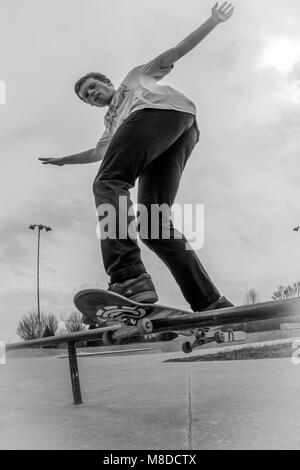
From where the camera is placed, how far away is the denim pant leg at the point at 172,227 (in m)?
1.98

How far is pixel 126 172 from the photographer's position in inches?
75.2

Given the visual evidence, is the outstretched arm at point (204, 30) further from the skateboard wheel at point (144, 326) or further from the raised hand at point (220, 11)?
the skateboard wheel at point (144, 326)

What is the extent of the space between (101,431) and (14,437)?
0.36 metres

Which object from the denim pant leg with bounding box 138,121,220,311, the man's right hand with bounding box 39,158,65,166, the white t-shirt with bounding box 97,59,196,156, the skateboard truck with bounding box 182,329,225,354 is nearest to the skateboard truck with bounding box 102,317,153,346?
the denim pant leg with bounding box 138,121,220,311

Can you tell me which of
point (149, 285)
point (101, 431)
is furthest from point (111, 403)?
point (149, 285)

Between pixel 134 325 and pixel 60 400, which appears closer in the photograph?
pixel 134 325

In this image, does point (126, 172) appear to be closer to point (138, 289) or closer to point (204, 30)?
point (138, 289)

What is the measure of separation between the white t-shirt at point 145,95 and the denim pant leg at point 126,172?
0.05 meters

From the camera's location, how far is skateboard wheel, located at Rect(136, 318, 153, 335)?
1.71 metres

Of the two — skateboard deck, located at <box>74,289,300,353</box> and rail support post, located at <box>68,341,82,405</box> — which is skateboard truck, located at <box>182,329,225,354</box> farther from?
rail support post, located at <box>68,341,82,405</box>

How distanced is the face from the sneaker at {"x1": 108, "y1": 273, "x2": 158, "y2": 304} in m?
1.09
